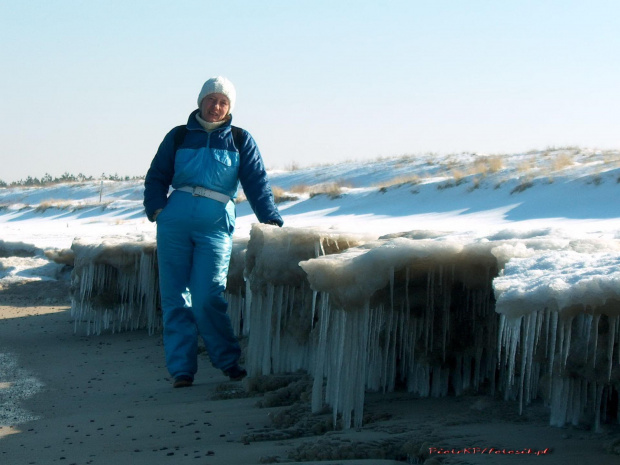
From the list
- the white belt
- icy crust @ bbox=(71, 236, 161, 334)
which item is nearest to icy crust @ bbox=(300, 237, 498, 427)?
the white belt

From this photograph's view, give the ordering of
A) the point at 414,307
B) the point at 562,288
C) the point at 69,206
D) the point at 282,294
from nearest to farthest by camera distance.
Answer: the point at 562,288
the point at 414,307
the point at 282,294
the point at 69,206

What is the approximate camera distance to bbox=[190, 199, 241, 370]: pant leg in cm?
586

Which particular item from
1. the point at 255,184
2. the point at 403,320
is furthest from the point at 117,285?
the point at 403,320

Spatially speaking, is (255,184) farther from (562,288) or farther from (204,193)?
(562,288)

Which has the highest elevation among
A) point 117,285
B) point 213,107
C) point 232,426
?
point 213,107

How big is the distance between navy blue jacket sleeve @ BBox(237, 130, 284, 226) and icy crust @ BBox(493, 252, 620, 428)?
2371mm

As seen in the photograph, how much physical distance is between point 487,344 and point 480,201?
39.4 feet

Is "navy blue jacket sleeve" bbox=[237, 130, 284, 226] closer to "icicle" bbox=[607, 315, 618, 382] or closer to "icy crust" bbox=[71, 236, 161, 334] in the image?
"icy crust" bbox=[71, 236, 161, 334]

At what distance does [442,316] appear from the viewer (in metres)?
4.64

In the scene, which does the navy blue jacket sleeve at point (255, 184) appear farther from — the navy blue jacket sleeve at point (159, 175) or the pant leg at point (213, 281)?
the navy blue jacket sleeve at point (159, 175)

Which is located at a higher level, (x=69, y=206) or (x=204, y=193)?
(x=204, y=193)

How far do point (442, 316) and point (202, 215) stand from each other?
1.88m

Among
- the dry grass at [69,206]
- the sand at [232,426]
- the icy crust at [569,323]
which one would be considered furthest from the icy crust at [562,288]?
the dry grass at [69,206]

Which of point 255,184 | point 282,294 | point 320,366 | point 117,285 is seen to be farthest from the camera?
point 117,285
